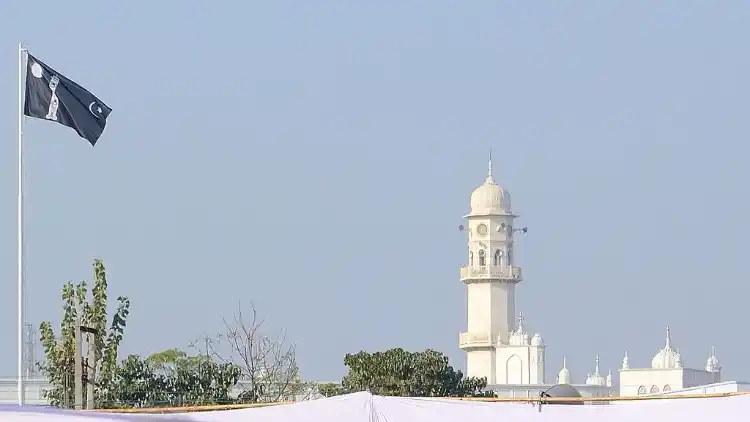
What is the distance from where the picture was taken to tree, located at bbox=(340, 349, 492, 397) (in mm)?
64231

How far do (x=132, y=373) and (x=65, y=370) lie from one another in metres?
11.9

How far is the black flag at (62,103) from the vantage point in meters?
26.8

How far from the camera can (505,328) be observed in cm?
12988

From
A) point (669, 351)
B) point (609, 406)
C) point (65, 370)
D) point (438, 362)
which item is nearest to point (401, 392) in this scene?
point (438, 362)

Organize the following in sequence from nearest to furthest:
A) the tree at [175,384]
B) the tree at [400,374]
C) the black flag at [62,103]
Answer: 1. the black flag at [62,103]
2. the tree at [175,384]
3. the tree at [400,374]

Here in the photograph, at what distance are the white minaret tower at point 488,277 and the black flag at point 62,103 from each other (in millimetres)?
102169

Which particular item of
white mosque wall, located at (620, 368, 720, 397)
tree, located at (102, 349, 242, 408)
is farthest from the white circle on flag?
white mosque wall, located at (620, 368, 720, 397)

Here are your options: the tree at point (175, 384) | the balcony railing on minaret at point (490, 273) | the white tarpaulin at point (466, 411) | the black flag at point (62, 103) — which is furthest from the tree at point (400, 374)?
the balcony railing on minaret at point (490, 273)

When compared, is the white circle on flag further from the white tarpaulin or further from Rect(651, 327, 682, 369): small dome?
Rect(651, 327, 682, 369): small dome

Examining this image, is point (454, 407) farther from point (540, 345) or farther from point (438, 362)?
point (540, 345)

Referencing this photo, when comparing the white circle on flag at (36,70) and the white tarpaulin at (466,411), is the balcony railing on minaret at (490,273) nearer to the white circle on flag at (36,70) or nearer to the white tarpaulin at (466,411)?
the white circle on flag at (36,70)

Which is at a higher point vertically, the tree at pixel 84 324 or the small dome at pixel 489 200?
the small dome at pixel 489 200

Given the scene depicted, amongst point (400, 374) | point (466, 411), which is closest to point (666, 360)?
point (400, 374)

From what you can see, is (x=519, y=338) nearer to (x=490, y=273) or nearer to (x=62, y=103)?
(x=490, y=273)
